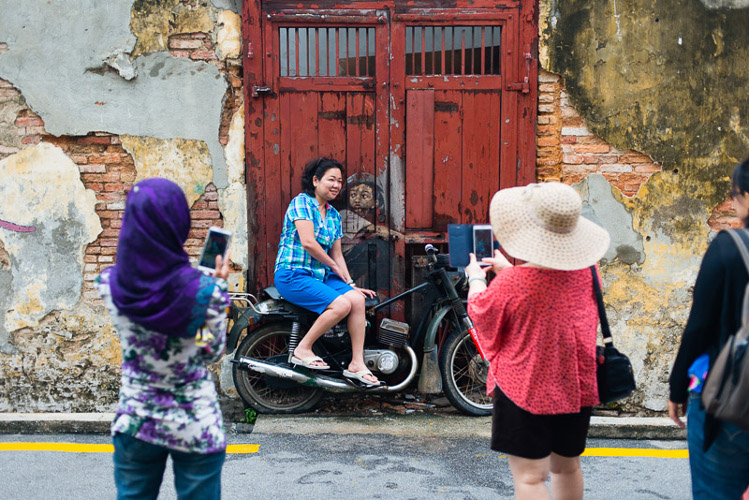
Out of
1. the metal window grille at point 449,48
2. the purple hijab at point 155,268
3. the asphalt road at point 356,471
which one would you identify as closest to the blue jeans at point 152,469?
the purple hijab at point 155,268

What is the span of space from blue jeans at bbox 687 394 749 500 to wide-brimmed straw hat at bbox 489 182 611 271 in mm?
708

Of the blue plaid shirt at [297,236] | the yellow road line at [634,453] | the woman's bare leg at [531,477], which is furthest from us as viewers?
the blue plaid shirt at [297,236]

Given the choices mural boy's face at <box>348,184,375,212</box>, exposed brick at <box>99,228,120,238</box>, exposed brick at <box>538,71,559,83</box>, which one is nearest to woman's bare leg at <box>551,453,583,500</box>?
mural boy's face at <box>348,184,375,212</box>

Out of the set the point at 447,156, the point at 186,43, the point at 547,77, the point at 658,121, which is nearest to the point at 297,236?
the point at 447,156

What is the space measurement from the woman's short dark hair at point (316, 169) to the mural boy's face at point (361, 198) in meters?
0.39

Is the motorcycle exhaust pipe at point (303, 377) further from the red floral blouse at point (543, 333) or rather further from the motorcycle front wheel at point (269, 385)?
the red floral blouse at point (543, 333)

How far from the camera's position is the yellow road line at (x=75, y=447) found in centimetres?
506

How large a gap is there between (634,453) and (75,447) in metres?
3.76

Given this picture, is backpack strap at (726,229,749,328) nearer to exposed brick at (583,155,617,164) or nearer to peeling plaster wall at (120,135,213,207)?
exposed brick at (583,155,617,164)

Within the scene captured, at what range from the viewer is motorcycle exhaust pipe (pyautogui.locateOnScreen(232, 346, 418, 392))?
556 centimetres

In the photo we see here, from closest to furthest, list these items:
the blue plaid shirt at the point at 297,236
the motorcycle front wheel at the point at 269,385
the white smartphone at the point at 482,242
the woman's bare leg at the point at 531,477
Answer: the woman's bare leg at the point at 531,477 < the white smartphone at the point at 482,242 < the blue plaid shirt at the point at 297,236 < the motorcycle front wheel at the point at 269,385

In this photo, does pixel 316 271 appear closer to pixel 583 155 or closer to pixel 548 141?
pixel 548 141

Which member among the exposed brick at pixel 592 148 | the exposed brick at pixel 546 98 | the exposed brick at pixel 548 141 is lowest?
the exposed brick at pixel 592 148

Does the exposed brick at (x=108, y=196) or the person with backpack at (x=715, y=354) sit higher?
the exposed brick at (x=108, y=196)
